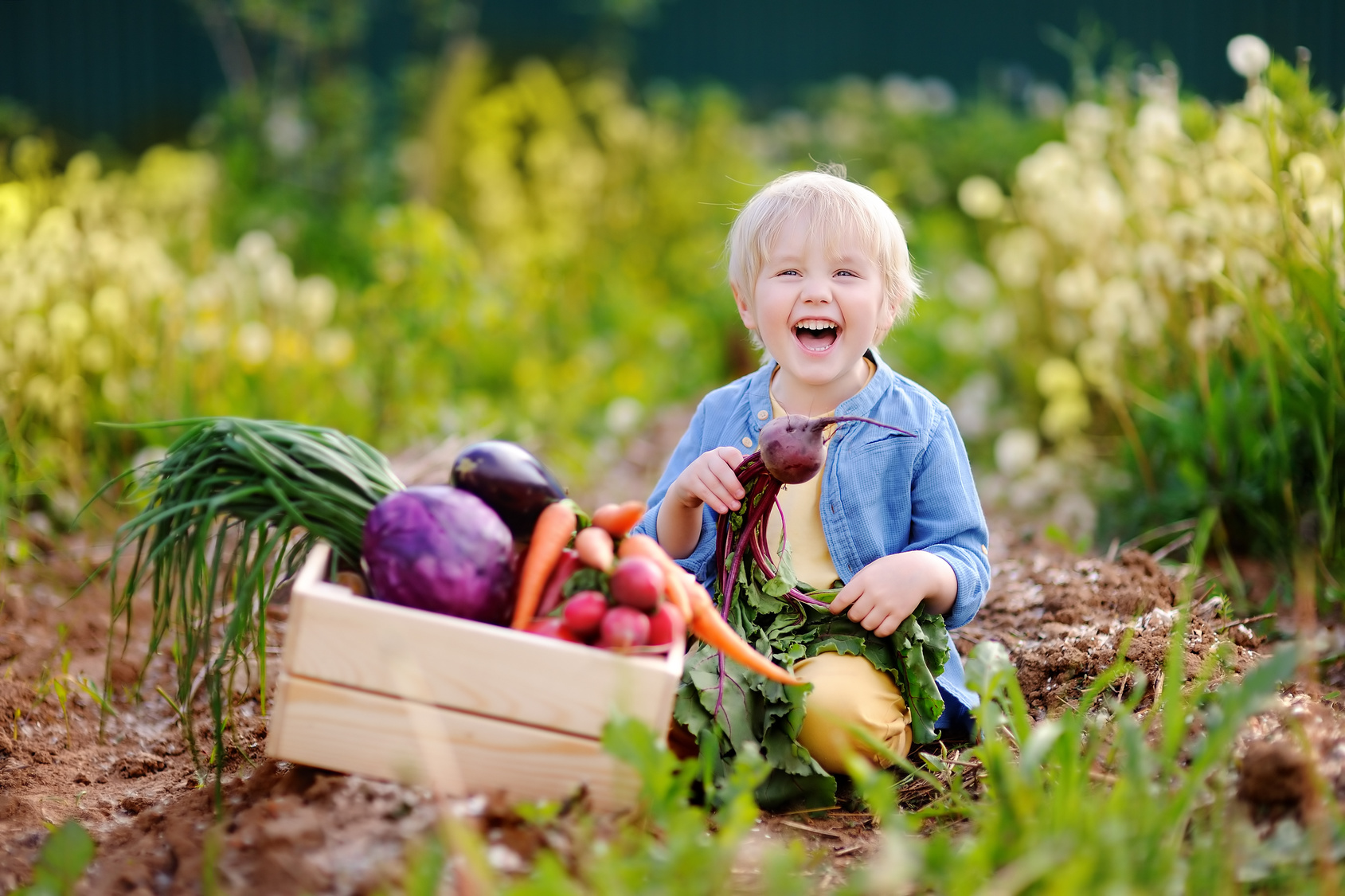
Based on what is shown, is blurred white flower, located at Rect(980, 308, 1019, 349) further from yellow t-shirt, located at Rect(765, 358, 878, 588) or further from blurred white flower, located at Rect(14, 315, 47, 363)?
blurred white flower, located at Rect(14, 315, 47, 363)

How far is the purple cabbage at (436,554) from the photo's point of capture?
1802 mm

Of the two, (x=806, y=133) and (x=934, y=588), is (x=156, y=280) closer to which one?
(x=934, y=588)

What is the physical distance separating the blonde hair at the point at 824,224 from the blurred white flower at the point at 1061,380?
6.38 ft

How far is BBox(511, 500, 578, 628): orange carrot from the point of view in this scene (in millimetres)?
1892

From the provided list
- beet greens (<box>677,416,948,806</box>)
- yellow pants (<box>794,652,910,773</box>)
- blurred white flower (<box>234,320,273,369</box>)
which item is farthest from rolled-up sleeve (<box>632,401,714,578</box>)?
blurred white flower (<box>234,320,273,369</box>)

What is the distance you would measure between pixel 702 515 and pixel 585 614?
63cm

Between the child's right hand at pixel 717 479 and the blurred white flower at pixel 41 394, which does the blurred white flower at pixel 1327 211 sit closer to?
the child's right hand at pixel 717 479

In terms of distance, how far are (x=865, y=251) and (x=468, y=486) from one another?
0.92m

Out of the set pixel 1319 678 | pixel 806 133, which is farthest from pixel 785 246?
pixel 806 133

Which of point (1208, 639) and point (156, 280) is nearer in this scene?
point (1208, 639)

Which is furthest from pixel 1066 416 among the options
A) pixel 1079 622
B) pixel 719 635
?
pixel 719 635

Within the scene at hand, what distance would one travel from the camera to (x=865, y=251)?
2.25m

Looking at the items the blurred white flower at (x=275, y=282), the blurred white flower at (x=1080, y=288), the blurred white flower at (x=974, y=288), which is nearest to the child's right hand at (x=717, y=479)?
the blurred white flower at (x=1080, y=288)

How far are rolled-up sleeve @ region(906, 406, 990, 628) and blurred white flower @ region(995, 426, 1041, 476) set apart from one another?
217cm
